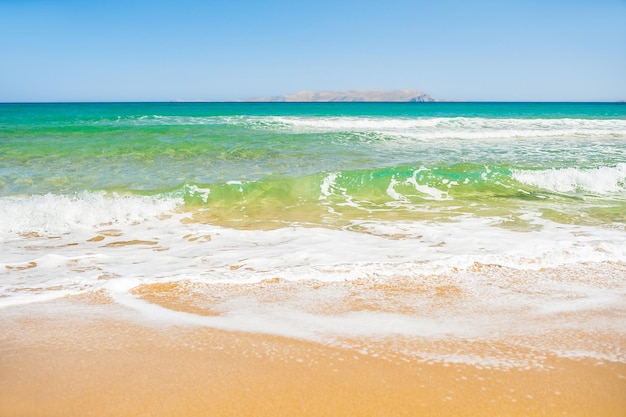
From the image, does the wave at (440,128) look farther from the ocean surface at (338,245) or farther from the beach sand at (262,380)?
the beach sand at (262,380)

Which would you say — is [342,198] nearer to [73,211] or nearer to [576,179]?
[73,211]

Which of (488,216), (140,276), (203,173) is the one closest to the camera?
(140,276)

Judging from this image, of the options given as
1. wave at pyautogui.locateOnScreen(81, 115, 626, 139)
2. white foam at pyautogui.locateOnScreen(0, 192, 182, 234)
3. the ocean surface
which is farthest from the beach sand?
wave at pyautogui.locateOnScreen(81, 115, 626, 139)

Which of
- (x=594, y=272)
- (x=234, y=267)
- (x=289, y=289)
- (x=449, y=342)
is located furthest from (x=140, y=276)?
(x=594, y=272)

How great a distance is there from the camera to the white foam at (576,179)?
32.5 feet

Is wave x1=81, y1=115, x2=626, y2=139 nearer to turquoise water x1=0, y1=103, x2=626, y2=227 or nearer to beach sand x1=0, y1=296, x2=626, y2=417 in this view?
turquoise water x1=0, y1=103, x2=626, y2=227

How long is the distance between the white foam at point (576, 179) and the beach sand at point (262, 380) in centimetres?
822

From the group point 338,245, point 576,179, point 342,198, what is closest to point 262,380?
point 338,245

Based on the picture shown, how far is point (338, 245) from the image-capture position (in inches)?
217

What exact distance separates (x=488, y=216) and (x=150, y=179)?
23.2ft

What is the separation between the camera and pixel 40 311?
366 cm

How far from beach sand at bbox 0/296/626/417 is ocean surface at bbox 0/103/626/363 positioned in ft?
0.74

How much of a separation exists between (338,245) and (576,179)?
7414 mm

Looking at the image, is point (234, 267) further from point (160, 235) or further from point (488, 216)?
point (488, 216)
